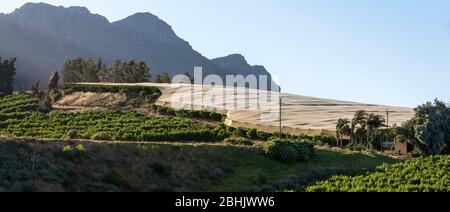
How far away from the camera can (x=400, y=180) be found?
35438 mm

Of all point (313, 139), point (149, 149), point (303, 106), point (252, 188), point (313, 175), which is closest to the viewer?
point (252, 188)

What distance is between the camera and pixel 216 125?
70938 mm

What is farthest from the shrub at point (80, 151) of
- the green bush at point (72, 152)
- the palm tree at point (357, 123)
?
the palm tree at point (357, 123)

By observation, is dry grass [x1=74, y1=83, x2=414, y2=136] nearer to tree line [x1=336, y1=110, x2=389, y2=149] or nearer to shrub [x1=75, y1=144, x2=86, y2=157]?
tree line [x1=336, y1=110, x2=389, y2=149]

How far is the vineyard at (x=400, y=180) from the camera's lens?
31266 mm

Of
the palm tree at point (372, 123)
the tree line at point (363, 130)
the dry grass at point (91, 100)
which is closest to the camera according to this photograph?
the palm tree at point (372, 123)

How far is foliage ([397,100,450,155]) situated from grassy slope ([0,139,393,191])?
12.6 metres

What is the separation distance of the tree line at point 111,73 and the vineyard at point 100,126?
173 feet

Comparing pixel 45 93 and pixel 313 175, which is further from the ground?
pixel 45 93

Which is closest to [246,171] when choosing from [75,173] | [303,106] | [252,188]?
[252,188]

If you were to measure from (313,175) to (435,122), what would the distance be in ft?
70.7

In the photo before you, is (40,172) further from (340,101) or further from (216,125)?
(340,101)

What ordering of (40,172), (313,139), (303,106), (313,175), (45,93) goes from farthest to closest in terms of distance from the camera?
(45,93) → (303,106) → (313,139) → (313,175) → (40,172)

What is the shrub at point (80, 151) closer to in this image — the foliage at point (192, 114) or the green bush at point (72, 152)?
the green bush at point (72, 152)
